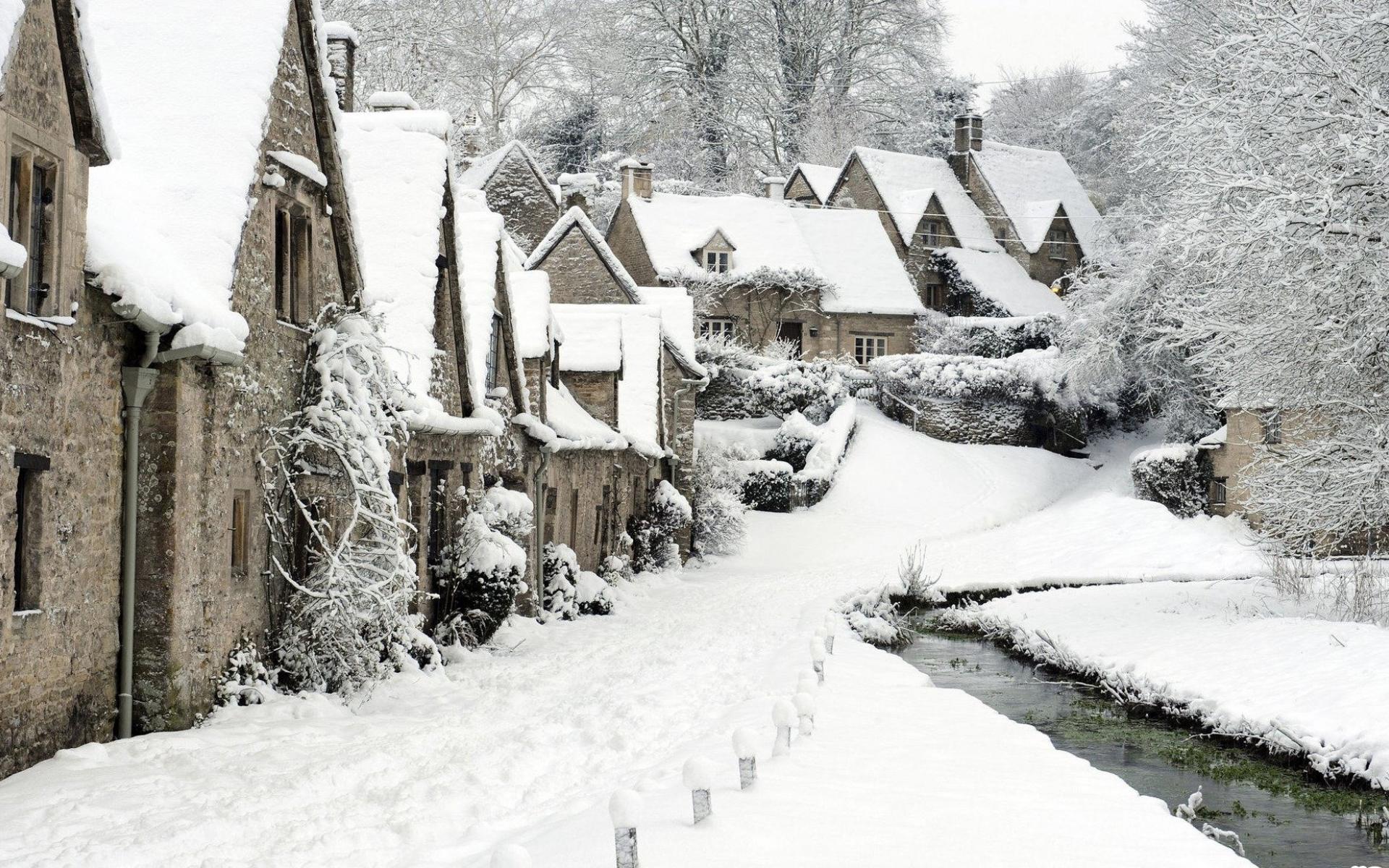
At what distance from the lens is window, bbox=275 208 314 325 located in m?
13.1

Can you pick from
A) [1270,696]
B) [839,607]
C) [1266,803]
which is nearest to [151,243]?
[1266,803]

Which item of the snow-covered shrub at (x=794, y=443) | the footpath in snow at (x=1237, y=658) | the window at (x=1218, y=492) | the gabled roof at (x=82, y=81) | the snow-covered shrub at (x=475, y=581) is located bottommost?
the footpath in snow at (x=1237, y=658)

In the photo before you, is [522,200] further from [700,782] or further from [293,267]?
[700,782]

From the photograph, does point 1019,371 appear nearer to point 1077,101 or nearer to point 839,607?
point 839,607

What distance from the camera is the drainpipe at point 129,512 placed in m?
10.2

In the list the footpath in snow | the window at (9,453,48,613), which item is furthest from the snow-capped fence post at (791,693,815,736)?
the footpath in snow

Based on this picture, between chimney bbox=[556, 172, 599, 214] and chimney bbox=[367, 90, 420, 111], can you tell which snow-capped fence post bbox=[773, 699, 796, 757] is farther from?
chimney bbox=[556, 172, 599, 214]

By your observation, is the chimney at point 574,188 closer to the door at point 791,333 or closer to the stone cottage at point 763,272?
the stone cottage at point 763,272

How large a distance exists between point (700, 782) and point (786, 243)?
45.2m

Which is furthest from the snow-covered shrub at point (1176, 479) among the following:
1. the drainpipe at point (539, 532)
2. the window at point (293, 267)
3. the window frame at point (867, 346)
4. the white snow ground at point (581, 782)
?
the window at point (293, 267)

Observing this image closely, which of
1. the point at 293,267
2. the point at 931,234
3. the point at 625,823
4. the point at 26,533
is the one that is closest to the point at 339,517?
the point at 293,267

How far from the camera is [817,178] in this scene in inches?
2288

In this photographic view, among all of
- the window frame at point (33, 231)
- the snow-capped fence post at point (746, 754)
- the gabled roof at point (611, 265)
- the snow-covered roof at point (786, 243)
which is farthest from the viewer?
the snow-covered roof at point (786, 243)

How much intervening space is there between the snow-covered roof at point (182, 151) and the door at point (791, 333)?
38.1 m
